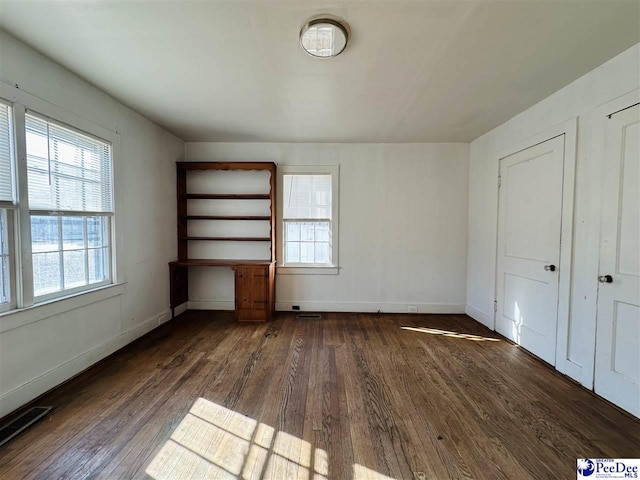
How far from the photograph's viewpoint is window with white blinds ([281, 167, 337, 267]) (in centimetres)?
414

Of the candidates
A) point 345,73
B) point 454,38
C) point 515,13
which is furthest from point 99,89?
point 515,13

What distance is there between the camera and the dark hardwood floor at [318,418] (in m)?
1.49

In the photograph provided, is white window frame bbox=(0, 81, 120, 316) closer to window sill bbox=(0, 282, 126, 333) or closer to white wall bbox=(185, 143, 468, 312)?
window sill bbox=(0, 282, 126, 333)

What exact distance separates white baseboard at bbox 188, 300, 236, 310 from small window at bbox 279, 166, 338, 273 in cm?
106

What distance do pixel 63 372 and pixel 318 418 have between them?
220 cm

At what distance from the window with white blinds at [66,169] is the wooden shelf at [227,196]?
1.31 m

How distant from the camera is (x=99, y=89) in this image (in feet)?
8.49

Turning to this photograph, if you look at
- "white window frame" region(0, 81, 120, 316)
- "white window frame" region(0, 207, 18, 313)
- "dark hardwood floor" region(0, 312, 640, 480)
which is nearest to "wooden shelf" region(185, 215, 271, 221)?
"dark hardwood floor" region(0, 312, 640, 480)

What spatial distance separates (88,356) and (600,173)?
A: 15.7 feet

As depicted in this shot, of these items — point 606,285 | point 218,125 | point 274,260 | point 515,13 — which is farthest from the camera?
point 274,260

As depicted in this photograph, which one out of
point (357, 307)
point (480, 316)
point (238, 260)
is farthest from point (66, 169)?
point (480, 316)

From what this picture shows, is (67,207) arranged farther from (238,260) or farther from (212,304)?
(212,304)

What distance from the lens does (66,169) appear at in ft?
7.63

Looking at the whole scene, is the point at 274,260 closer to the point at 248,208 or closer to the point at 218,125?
the point at 248,208
